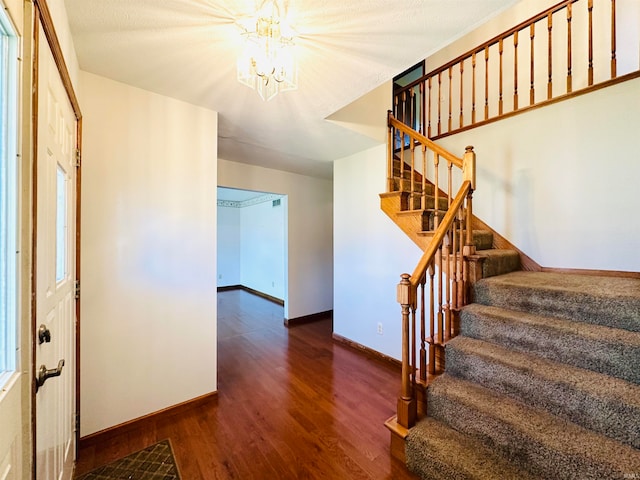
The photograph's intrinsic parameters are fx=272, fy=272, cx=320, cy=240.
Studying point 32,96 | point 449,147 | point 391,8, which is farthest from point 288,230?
point 32,96

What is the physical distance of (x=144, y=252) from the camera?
2.00 m

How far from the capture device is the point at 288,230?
4.32 metres

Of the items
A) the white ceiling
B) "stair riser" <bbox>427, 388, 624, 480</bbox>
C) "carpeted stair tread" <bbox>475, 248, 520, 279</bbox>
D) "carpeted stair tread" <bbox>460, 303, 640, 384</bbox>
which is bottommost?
A: "stair riser" <bbox>427, 388, 624, 480</bbox>

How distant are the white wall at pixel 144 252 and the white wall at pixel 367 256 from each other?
5.87ft

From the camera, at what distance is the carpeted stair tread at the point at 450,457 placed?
1.34 meters

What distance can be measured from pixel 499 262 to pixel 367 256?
1381 mm

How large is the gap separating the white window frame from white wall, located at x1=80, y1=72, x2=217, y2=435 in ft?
4.09

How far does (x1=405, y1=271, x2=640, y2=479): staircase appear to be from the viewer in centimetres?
125

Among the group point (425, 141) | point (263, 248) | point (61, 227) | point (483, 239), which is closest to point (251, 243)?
point (263, 248)

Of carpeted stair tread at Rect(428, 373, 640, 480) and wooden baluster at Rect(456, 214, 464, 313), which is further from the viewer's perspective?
wooden baluster at Rect(456, 214, 464, 313)

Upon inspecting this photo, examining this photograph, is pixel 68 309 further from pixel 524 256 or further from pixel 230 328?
pixel 524 256

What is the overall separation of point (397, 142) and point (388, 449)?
3.41 metres

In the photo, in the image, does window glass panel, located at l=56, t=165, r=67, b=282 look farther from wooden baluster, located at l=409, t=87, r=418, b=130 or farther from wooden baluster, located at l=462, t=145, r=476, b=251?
wooden baluster, located at l=409, t=87, r=418, b=130

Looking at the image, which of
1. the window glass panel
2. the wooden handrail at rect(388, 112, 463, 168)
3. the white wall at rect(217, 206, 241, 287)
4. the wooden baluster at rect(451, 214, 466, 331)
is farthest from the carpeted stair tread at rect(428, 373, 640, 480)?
the white wall at rect(217, 206, 241, 287)
